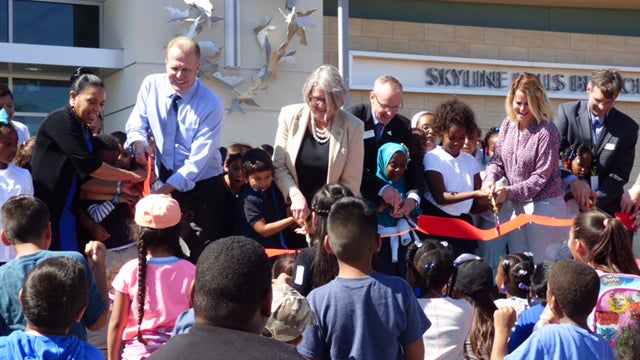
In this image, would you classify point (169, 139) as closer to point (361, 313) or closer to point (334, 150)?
point (334, 150)

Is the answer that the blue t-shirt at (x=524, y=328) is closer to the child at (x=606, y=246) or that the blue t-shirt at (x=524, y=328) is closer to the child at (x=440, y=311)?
the child at (x=440, y=311)

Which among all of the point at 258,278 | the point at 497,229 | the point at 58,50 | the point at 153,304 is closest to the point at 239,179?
the point at 497,229

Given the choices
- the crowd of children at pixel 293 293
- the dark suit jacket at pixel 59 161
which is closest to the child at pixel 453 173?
the crowd of children at pixel 293 293

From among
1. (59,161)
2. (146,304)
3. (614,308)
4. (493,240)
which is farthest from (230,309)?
(493,240)

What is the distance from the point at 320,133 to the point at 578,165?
2.37 meters

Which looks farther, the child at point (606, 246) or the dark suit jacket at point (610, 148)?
the dark suit jacket at point (610, 148)

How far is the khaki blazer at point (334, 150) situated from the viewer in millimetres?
6504

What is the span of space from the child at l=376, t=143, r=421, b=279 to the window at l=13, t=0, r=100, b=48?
24.8 feet

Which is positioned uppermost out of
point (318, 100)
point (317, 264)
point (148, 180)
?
point (318, 100)

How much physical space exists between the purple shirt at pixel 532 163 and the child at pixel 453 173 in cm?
21

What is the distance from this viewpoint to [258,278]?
2.66 meters

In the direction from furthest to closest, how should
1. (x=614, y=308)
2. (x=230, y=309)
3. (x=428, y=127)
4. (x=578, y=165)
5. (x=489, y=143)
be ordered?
(x=489, y=143) → (x=428, y=127) → (x=578, y=165) → (x=614, y=308) → (x=230, y=309)

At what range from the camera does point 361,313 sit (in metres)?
4.04

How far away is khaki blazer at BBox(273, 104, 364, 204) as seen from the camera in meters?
6.50
